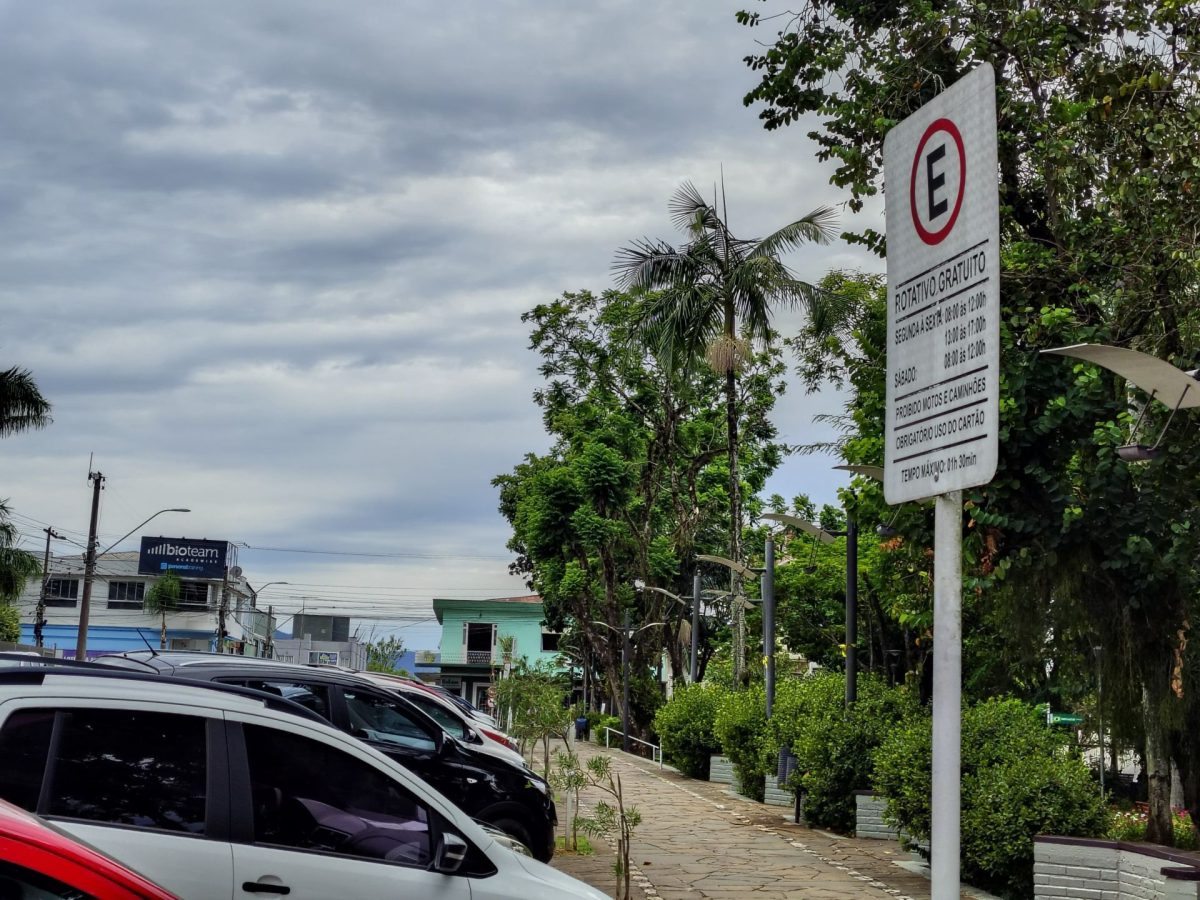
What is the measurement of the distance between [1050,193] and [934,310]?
37.5ft

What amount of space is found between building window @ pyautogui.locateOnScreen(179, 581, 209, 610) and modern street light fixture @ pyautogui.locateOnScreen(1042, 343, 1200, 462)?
8210cm

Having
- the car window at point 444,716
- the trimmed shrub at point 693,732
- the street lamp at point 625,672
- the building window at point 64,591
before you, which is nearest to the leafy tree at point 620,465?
the street lamp at point 625,672

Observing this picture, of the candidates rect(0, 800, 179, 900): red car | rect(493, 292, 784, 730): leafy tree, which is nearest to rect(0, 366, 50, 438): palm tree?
rect(493, 292, 784, 730): leafy tree

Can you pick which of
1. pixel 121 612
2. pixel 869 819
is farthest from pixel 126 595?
pixel 869 819

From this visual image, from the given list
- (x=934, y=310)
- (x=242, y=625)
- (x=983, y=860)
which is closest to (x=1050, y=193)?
(x=983, y=860)

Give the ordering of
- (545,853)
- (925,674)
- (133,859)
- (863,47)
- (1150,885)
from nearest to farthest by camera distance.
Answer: (133,859), (1150,885), (545,853), (863,47), (925,674)

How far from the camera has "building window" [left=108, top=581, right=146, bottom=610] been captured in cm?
8556

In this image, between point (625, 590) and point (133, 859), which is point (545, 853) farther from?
point (625, 590)

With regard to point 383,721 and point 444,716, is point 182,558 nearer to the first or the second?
point 444,716

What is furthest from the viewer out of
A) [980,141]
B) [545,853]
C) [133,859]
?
[545,853]

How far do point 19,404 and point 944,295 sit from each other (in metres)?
38.2

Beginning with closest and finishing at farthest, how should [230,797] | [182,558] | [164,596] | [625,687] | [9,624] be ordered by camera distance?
[230,797]
[625,687]
[9,624]
[164,596]
[182,558]

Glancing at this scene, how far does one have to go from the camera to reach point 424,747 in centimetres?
1170

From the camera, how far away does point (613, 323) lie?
1718 inches
